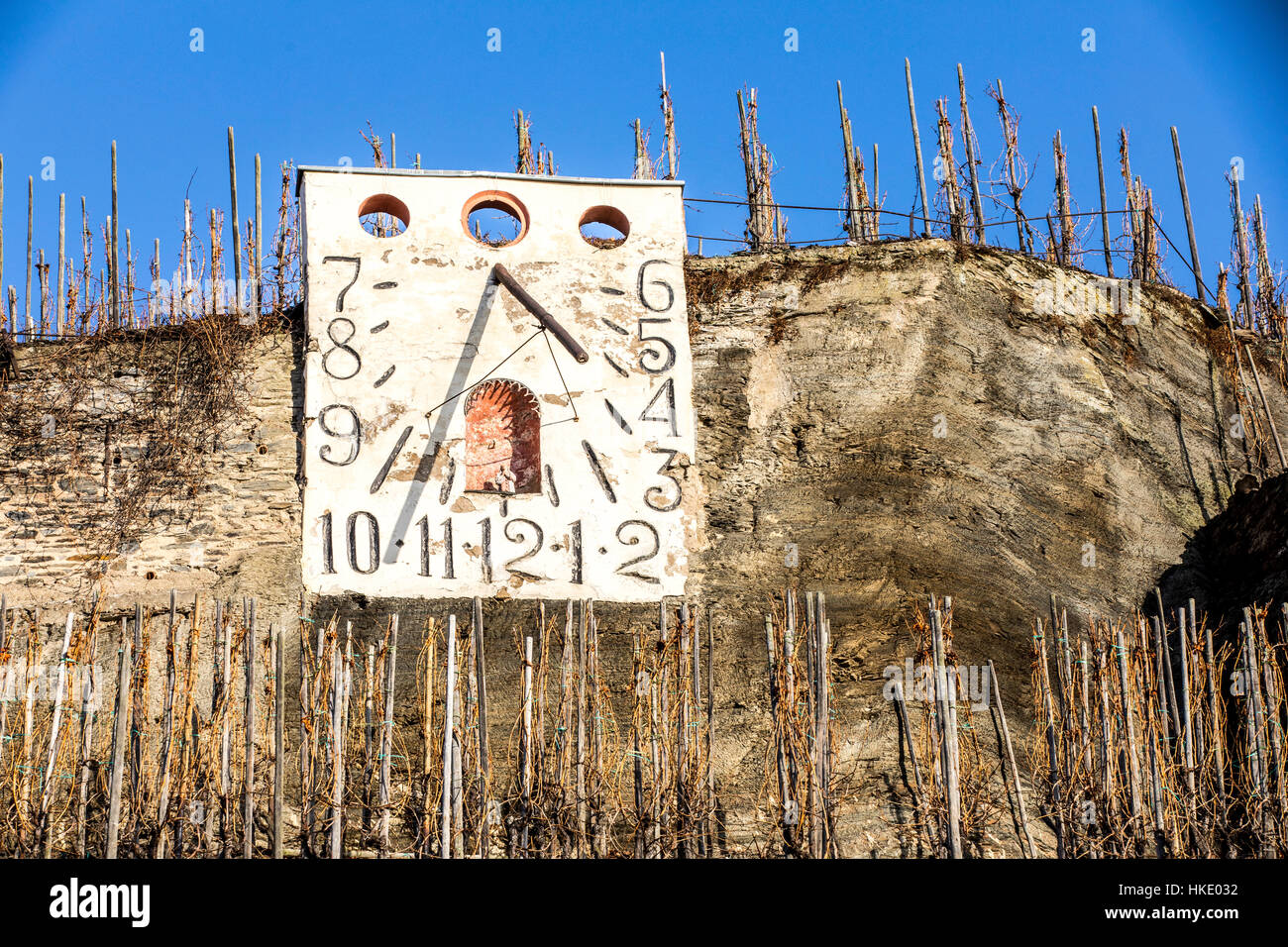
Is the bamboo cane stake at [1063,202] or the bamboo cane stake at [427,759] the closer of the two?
the bamboo cane stake at [427,759]

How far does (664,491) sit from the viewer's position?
1251cm

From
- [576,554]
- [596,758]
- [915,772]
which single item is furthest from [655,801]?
[576,554]

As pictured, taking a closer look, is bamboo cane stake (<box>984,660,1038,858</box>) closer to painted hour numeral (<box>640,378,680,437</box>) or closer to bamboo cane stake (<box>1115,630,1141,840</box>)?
bamboo cane stake (<box>1115,630,1141,840</box>)

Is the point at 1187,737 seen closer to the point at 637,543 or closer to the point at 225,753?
the point at 637,543

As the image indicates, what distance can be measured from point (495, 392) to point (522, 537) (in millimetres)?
1297

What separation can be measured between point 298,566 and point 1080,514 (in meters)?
6.31

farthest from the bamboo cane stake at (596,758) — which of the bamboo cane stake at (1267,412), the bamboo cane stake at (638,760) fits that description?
the bamboo cane stake at (1267,412)

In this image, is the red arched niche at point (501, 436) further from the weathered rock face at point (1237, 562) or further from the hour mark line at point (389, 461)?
the weathered rock face at point (1237, 562)

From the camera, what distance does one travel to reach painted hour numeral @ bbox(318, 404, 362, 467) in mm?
12281

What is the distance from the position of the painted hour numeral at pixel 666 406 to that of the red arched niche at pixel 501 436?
2.86ft

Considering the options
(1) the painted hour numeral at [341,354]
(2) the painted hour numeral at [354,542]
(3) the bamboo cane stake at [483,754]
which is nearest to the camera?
(3) the bamboo cane stake at [483,754]

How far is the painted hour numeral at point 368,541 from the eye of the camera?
471 inches

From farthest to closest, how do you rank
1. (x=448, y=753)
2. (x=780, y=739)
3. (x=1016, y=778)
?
1. (x=1016, y=778)
2. (x=780, y=739)
3. (x=448, y=753)

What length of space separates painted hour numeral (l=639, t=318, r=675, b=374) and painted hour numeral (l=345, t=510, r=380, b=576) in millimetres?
2535
